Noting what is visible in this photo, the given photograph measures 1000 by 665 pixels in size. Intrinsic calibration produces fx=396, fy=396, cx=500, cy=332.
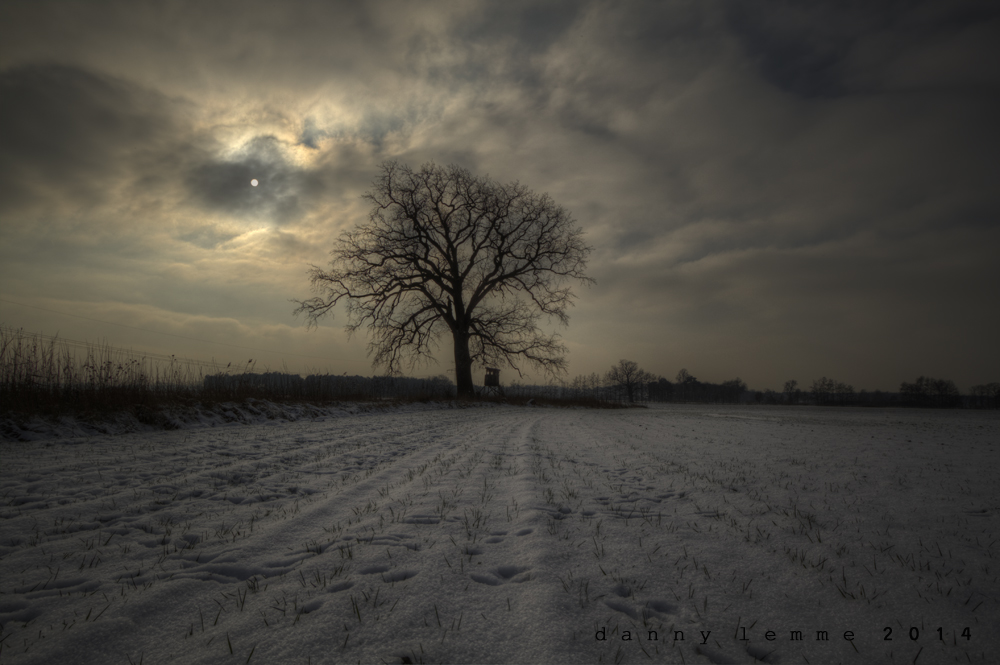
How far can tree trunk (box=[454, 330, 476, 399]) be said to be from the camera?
71.8 feet

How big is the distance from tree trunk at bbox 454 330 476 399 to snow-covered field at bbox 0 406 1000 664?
57.0 ft

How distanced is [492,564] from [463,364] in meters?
19.9

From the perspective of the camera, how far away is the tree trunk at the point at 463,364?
21875 millimetres

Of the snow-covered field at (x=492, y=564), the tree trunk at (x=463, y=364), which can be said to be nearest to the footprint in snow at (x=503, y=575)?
the snow-covered field at (x=492, y=564)

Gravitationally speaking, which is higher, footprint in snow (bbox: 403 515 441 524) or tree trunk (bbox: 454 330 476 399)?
tree trunk (bbox: 454 330 476 399)

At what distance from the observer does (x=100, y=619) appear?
1621mm

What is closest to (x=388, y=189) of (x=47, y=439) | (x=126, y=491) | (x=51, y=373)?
(x=51, y=373)

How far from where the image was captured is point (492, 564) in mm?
Answer: 2162

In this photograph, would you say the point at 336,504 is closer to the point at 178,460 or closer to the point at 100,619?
the point at 100,619

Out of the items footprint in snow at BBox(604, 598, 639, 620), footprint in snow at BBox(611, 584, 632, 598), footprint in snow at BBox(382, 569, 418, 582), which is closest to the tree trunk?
footprint in snow at BBox(382, 569, 418, 582)

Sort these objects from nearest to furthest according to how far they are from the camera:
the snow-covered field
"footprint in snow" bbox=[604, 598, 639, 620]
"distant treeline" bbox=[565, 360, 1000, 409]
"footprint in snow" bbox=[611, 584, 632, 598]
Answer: the snow-covered field < "footprint in snow" bbox=[604, 598, 639, 620] < "footprint in snow" bbox=[611, 584, 632, 598] < "distant treeline" bbox=[565, 360, 1000, 409]

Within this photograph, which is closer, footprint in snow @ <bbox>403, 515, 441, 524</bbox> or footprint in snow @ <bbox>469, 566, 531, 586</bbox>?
footprint in snow @ <bbox>469, 566, 531, 586</bbox>

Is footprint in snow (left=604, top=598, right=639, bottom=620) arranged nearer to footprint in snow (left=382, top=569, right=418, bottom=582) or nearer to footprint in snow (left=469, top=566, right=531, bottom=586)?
footprint in snow (left=469, top=566, right=531, bottom=586)

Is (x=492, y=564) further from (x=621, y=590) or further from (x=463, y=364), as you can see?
(x=463, y=364)
